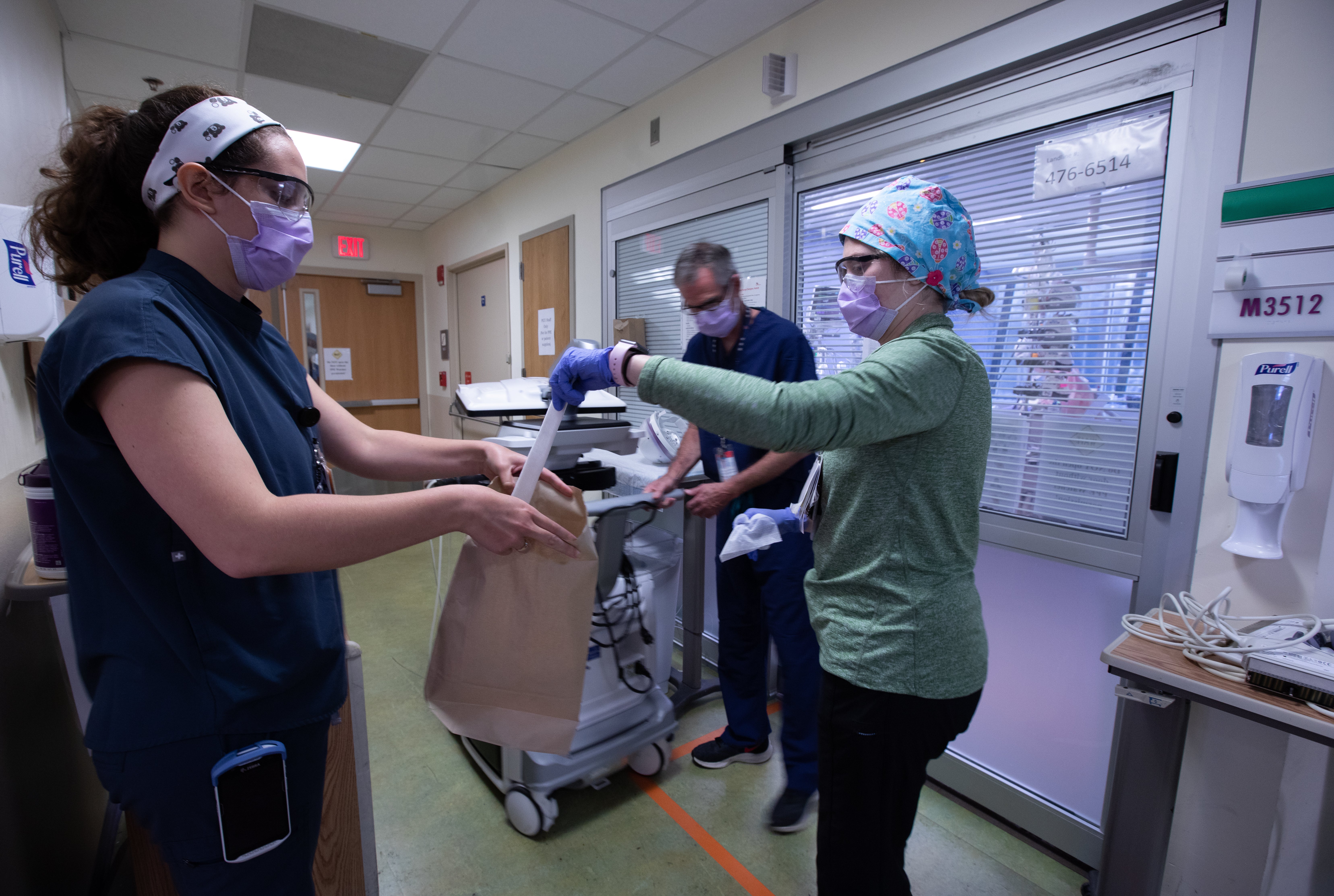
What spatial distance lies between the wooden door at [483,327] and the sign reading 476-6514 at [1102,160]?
3.56 meters

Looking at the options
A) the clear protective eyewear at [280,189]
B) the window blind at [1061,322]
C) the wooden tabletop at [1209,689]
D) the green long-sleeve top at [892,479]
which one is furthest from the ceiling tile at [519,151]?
the wooden tabletop at [1209,689]

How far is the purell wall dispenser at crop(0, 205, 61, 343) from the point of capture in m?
1.42

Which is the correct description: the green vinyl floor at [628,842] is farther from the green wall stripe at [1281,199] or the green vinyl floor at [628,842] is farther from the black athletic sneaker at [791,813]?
the green wall stripe at [1281,199]

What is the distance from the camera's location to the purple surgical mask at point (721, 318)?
192 centimetres

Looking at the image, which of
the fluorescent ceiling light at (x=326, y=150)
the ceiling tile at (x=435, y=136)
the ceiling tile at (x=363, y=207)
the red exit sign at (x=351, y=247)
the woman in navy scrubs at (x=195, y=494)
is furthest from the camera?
the red exit sign at (x=351, y=247)

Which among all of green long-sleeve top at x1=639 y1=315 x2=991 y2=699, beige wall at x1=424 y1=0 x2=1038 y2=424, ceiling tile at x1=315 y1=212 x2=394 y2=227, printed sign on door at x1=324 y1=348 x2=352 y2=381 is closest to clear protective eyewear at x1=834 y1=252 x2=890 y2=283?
green long-sleeve top at x1=639 y1=315 x2=991 y2=699

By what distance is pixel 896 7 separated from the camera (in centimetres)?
202

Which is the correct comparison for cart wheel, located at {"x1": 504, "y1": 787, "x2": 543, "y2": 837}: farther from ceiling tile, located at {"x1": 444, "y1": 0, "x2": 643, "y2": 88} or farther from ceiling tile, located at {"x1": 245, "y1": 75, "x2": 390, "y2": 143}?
ceiling tile, located at {"x1": 245, "y1": 75, "x2": 390, "y2": 143}

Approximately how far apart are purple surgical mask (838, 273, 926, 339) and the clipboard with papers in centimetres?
25

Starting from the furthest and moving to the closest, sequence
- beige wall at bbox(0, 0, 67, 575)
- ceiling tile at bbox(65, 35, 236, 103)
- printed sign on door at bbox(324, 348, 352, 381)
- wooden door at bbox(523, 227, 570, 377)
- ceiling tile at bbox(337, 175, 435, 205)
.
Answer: printed sign on door at bbox(324, 348, 352, 381) < ceiling tile at bbox(337, 175, 435, 205) < wooden door at bbox(523, 227, 570, 377) < ceiling tile at bbox(65, 35, 236, 103) < beige wall at bbox(0, 0, 67, 575)

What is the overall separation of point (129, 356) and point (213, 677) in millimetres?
391

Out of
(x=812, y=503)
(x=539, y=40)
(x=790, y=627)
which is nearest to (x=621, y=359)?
(x=812, y=503)

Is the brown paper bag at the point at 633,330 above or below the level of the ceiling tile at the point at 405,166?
below

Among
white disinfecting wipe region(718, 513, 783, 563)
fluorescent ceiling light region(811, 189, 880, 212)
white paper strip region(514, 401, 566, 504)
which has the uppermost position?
fluorescent ceiling light region(811, 189, 880, 212)
